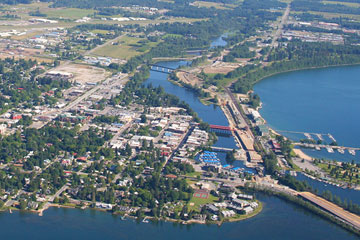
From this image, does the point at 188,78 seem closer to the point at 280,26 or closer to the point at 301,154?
the point at 301,154

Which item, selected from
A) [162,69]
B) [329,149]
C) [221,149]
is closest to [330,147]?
[329,149]

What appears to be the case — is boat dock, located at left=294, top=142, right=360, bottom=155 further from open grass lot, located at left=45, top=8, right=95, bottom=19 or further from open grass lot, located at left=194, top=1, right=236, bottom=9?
open grass lot, located at left=194, top=1, right=236, bottom=9

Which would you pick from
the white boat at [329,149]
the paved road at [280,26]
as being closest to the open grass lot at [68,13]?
the paved road at [280,26]

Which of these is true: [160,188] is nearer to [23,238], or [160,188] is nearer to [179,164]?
[179,164]

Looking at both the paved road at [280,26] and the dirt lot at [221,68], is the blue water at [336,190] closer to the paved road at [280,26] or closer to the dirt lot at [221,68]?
the dirt lot at [221,68]

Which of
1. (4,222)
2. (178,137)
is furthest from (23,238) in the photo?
(178,137)

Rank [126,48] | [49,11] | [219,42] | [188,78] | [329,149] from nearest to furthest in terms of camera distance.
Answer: [329,149] < [188,78] < [126,48] < [219,42] < [49,11]

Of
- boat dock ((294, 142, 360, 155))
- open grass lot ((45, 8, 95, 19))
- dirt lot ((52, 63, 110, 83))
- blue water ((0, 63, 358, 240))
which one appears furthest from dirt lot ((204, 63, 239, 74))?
open grass lot ((45, 8, 95, 19))
